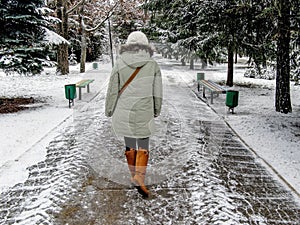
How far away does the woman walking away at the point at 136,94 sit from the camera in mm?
4105

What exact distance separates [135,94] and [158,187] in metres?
1.39

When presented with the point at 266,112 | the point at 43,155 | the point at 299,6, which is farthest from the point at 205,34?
the point at 43,155

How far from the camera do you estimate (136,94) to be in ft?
13.6

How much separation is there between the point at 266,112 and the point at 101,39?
105 feet

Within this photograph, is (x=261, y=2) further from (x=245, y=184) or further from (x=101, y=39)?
(x=101, y=39)

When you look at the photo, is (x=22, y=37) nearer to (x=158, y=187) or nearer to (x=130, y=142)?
(x=130, y=142)

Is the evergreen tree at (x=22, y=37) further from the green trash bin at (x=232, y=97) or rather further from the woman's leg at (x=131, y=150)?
the woman's leg at (x=131, y=150)

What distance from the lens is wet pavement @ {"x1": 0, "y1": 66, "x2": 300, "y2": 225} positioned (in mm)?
3801

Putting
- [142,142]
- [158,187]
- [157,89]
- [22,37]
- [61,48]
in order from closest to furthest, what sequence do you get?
[157,89]
[142,142]
[158,187]
[22,37]
[61,48]

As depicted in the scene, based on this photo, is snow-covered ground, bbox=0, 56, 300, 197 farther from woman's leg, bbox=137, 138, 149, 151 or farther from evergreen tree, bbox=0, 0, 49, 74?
woman's leg, bbox=137, 138, 149, 151

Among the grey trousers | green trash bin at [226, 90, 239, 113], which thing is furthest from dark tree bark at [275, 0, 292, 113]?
the grey trousers

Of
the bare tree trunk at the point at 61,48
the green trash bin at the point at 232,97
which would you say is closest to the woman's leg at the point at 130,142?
the green trash bin at the point at 232,97

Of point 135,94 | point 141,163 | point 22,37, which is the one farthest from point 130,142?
point 22,37

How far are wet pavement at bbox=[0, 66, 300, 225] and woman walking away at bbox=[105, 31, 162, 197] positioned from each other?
0.51m
